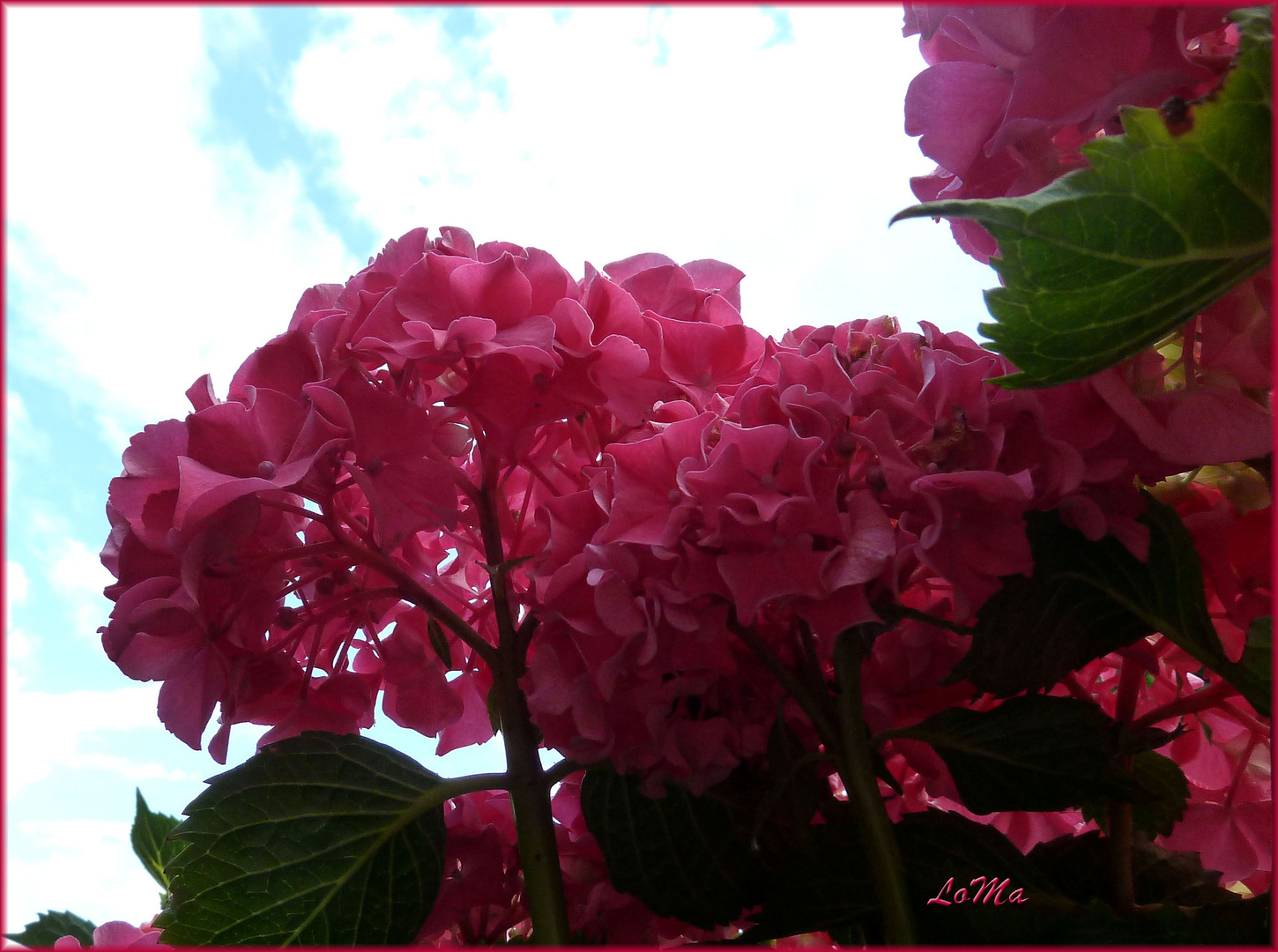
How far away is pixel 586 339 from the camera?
47 centimetres

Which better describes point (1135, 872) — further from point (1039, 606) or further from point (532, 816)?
point (532, 816)

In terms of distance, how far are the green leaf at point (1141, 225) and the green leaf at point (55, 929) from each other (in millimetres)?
719

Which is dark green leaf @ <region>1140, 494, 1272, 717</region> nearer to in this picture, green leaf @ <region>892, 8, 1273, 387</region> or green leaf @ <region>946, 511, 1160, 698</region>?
green leaf @ <region>946, 511, 1160, 698</region>

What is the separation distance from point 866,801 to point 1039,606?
0.12m

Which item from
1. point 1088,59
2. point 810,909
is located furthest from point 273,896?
point 1088,59

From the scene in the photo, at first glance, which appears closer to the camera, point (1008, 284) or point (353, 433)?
point (1008, 284)

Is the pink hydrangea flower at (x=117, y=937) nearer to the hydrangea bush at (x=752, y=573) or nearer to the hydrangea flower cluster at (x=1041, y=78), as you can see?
the hydrangea bush at (x=752, y=573)

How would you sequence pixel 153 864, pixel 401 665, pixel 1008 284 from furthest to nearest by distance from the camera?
pixel 153 864 < pixel 401 665 < pixel 1008 284

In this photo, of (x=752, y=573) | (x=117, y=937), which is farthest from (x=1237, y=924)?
(x=117, y=937)

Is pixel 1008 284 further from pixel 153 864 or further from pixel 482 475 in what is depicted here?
pixel 153 864

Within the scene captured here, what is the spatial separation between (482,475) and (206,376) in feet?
0.48

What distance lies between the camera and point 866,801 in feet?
1.39
